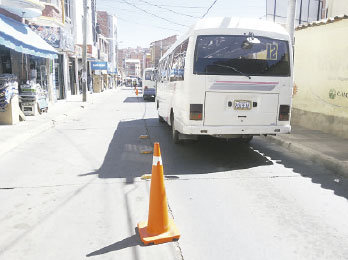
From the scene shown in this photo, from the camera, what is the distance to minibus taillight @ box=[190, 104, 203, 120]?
6066mm

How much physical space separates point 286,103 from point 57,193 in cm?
454

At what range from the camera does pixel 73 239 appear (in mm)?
3244

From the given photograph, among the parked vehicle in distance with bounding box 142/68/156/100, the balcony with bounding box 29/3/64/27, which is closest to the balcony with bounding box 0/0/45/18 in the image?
the balcony with bounding box 29/3/64/27

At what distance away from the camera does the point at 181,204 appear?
164 inches

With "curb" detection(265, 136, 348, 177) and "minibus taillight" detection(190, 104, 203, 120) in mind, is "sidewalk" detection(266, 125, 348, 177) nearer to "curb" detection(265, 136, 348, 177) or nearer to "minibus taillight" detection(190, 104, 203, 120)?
"curb" detection(265, 136, 348, 177)

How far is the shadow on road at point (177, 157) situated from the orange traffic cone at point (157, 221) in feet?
5.84

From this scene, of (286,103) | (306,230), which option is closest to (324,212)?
(306,230)

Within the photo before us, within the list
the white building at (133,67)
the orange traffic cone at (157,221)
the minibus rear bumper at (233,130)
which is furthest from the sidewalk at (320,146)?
the white building at (133,67)

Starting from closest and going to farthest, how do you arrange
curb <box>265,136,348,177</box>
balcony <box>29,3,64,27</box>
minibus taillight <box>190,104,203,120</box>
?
1. curb <box>265,136,348,177</box>
2. minibus taillight <box>190,104,203,120</box>
3. balcony <box>29,3,64,27</box>

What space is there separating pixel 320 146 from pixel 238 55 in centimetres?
301

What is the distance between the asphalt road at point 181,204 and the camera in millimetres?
3082

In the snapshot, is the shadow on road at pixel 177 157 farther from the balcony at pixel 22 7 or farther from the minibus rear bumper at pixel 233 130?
the balcony at pixel 22 7

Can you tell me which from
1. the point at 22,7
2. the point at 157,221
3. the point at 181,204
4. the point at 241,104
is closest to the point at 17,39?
the point at 22,7

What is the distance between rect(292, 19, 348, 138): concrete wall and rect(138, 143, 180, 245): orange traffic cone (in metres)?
6.86
